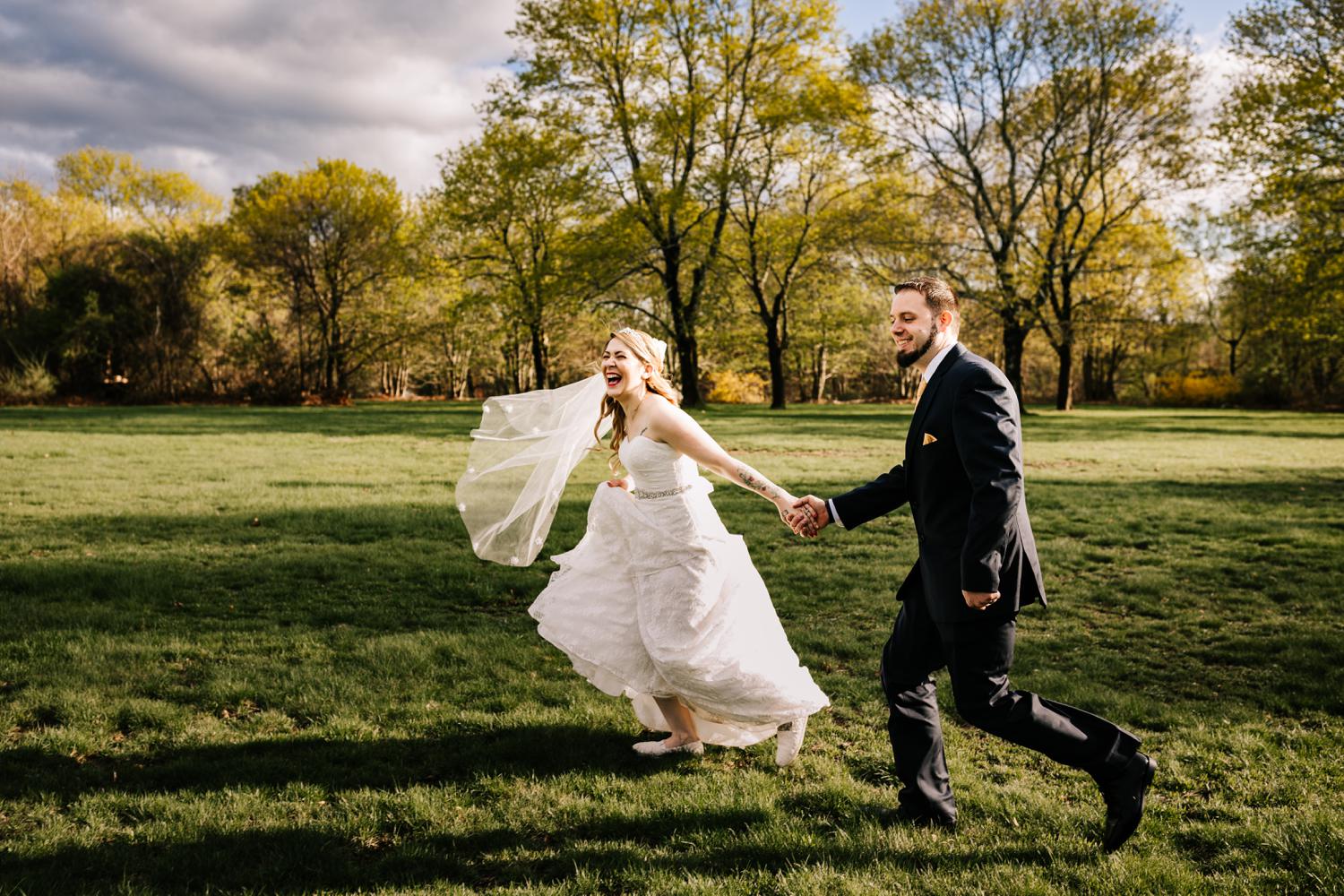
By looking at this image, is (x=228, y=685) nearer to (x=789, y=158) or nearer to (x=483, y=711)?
(x=483, y=711)

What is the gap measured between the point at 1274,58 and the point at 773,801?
97.5ft

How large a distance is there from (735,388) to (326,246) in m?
28.3

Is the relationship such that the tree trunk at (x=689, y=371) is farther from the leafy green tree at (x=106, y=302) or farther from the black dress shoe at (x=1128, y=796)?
the black dress shoe at (x=1128, y=796)

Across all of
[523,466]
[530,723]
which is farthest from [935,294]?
[530,723]

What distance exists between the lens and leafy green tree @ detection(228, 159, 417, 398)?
41438mm

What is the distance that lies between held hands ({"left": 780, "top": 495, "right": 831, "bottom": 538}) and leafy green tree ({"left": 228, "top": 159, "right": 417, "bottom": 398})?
135ft

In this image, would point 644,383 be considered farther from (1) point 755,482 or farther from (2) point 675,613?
(2) point 675,613

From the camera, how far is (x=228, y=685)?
5.64 meters

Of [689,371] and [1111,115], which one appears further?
[689,371]

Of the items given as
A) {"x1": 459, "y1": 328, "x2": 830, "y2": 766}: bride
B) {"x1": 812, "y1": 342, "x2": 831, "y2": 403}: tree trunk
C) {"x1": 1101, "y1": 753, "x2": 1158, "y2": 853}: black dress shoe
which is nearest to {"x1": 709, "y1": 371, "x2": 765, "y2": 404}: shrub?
{"x1": 812, "y1": 342, "x2": 831, "y2": 403}: tree trunk

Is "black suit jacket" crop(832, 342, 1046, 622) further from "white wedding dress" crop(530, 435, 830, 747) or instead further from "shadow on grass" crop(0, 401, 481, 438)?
"shadow on grass" crop(0, 401, 481, 438)

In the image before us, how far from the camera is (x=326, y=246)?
43.0 meters

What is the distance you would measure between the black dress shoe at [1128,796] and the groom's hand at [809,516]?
1834 mm

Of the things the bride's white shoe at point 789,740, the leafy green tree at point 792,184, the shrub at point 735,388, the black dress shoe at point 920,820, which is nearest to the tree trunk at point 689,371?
the leafy green tree at point 792,184
